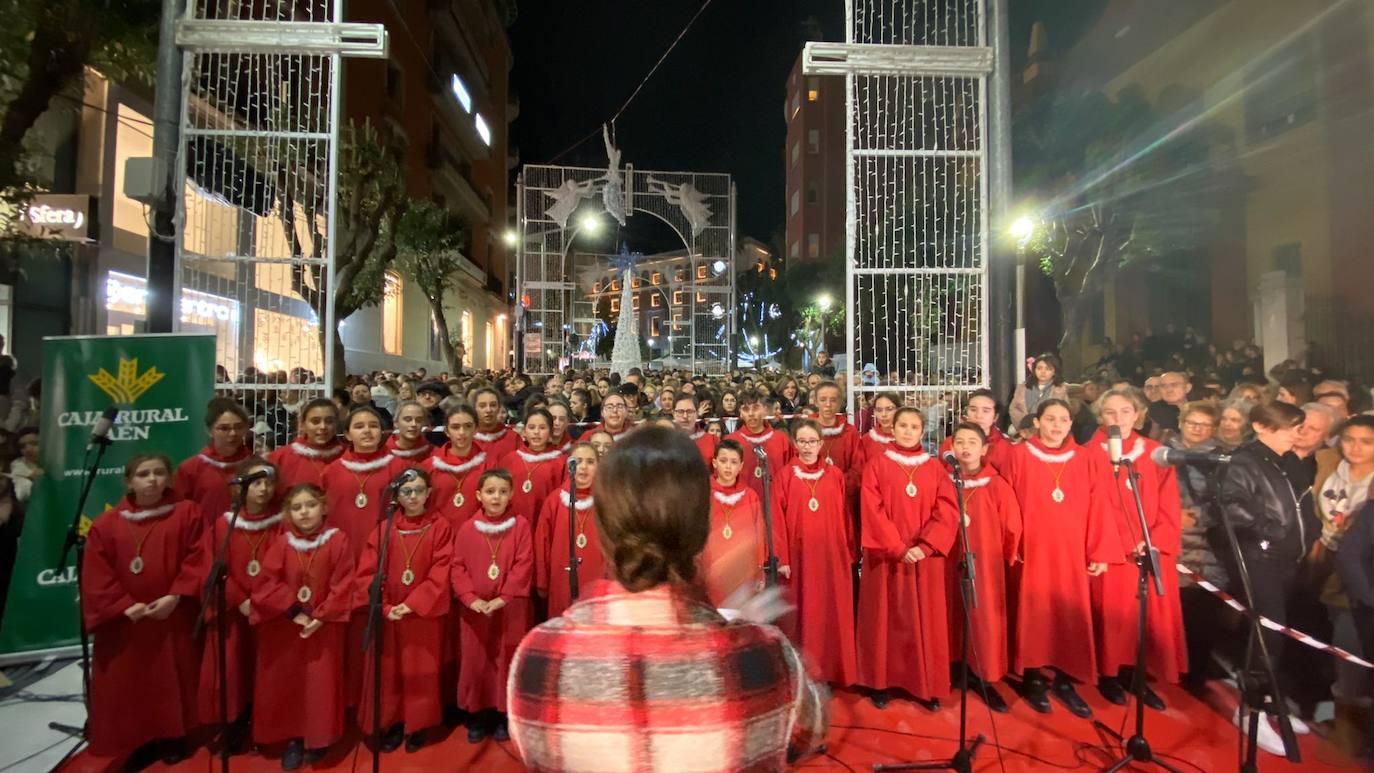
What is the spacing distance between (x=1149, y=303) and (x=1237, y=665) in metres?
17.0

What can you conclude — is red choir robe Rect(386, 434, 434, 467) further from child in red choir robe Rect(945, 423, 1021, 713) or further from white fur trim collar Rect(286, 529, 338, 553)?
child in red choir robe Rect(945, 423, 1021, 713)

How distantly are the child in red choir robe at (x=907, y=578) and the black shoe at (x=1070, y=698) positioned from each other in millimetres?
799

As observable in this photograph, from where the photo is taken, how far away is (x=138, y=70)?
7910 mm

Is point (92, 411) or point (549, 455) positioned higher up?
point (92, 411)

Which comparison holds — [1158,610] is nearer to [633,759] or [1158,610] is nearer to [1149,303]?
[633,759]

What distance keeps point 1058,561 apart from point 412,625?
425cm

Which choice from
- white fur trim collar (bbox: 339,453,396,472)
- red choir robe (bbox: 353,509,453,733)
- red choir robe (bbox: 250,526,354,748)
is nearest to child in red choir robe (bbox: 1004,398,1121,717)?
red choir robe (bbox: 353,509,453,733)

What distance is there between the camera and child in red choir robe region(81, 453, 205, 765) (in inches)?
155

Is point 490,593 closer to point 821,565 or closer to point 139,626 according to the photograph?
point 139,626

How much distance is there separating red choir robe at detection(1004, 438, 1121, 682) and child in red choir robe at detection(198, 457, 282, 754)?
15.9ft

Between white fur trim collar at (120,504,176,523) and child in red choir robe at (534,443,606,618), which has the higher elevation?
white fur trim collar at (120,504,176,523)

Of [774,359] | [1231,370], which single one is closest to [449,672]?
[1231,370]

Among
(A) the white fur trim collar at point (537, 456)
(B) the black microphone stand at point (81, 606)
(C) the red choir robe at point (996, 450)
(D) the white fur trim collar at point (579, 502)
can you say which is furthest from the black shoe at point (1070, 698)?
(B) the black microphone stand at point (81, 606)

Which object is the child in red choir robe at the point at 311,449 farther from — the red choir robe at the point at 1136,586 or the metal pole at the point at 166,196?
the red choir robe at the point at 1136,586
